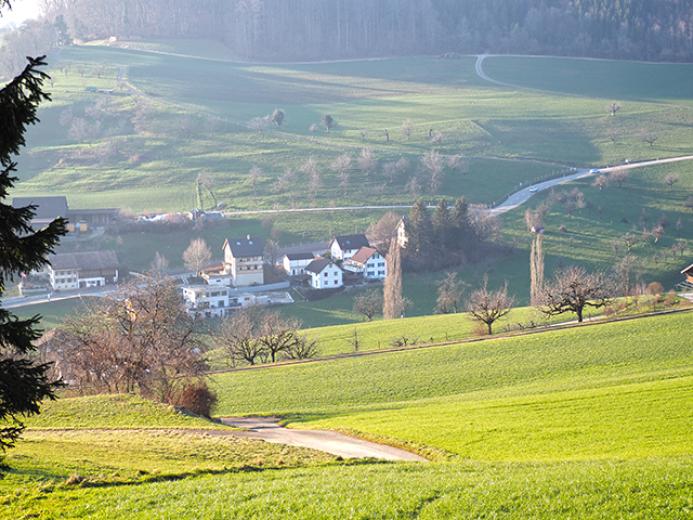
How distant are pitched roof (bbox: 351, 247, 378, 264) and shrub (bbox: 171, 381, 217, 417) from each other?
46330 mm

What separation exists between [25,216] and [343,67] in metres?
167

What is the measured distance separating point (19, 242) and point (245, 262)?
67558mm

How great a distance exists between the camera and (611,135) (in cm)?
12075

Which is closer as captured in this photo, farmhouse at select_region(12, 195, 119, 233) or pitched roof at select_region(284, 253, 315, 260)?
pitched roof at select_region(284, 253, 315, 260)

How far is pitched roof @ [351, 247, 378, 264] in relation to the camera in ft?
257

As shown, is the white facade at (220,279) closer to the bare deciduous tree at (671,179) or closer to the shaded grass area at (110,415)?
the shaded grass area at (110,415)

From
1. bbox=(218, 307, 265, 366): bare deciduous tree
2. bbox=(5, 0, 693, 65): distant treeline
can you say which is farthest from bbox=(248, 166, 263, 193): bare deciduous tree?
bbox=(5, 0, 693, 65): distant treeline

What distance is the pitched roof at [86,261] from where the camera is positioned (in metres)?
75.6

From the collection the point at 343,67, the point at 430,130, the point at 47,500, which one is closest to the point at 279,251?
the point at 430,130

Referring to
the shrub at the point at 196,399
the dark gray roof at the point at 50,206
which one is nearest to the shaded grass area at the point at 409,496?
the shrub at the point at 196,399

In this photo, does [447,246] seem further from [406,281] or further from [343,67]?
[343,67]

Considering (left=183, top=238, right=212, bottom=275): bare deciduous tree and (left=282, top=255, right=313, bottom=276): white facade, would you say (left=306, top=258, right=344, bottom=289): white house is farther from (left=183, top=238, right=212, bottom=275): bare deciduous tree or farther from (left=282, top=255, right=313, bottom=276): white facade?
(left=183, top=238, right=212, bottom=275): bare deciduous tree

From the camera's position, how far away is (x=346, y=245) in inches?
3196

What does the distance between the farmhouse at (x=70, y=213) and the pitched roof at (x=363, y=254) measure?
2823 centimetres
